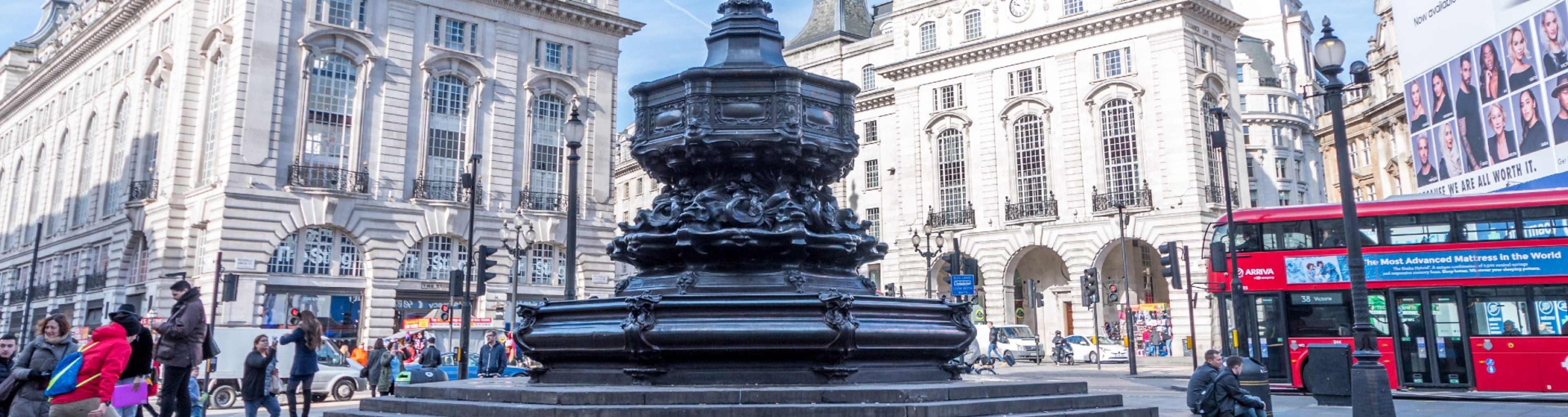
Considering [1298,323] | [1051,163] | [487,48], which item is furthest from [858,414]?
[1051,163]

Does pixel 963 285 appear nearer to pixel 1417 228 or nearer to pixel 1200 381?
pixel 1417 228

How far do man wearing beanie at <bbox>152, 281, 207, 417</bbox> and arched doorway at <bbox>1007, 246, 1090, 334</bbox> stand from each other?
41.3 meters

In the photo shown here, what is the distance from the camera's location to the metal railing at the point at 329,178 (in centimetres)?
3659

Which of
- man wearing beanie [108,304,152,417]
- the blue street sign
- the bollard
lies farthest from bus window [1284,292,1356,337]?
man wearing beanie [108,304,152,417]

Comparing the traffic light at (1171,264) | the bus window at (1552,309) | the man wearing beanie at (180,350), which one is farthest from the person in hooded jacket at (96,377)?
the bus window at (1552,309)

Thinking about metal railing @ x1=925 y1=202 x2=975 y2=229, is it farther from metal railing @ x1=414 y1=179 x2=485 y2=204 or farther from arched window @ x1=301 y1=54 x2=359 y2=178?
arched window @ x1=301 y1=54 x2=359 y2=178

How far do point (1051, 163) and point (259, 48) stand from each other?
32401 millimetres

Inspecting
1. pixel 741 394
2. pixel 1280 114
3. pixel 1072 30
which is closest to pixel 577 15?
pixel 1072 30

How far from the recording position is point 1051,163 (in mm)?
46969

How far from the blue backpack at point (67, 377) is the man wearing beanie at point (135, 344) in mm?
622

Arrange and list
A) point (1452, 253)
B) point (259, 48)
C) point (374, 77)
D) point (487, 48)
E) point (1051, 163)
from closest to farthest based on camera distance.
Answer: point (1452, 253)
point (259, 48)
point (374, 77)
point (487, 48)
point (1051, 163)

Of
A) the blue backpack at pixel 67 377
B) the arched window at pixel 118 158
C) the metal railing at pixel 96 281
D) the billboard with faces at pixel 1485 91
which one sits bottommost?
the blue backpack at pixel 67 377

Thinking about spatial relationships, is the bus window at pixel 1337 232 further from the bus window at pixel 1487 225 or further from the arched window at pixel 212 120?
the arched window at pixel 212 120

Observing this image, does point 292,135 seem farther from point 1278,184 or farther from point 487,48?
point 1278,184
